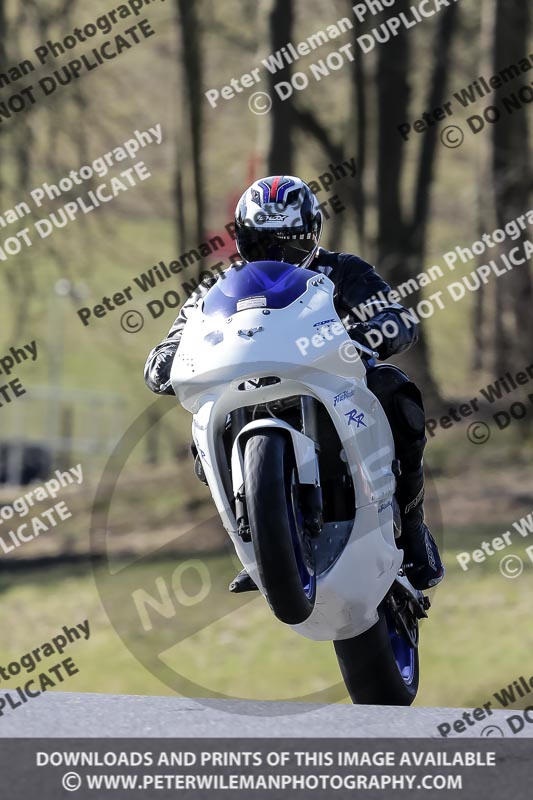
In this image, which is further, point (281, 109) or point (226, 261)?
point (226, 261)

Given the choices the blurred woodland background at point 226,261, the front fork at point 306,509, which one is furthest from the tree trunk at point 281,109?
the front fork at point 306,509

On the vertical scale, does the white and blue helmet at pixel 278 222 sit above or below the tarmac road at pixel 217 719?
above

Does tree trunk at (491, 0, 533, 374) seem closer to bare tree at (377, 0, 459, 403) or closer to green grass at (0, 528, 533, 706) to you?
bare tree at (377, 0, 459, 403)

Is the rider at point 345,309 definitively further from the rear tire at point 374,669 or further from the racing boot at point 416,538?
the rear tire at point 374,669

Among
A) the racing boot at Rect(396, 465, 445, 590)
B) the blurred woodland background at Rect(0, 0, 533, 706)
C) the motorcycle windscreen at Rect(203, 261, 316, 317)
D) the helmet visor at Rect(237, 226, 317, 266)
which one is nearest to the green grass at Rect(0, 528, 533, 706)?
the blurred woodland background at Rect(0, 0, 533, 706)

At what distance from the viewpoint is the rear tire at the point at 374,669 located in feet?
19.9

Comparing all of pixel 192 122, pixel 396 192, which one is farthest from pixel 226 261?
pixel 396 192

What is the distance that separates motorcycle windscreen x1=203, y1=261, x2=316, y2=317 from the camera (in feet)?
17.1

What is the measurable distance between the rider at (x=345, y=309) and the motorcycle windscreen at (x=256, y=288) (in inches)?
13.7

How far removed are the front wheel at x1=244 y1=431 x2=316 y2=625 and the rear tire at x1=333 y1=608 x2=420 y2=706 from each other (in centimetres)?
111

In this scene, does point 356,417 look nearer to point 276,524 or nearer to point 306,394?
point 306,394

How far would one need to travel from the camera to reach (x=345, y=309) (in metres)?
5.95

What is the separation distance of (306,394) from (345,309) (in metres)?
0.85
